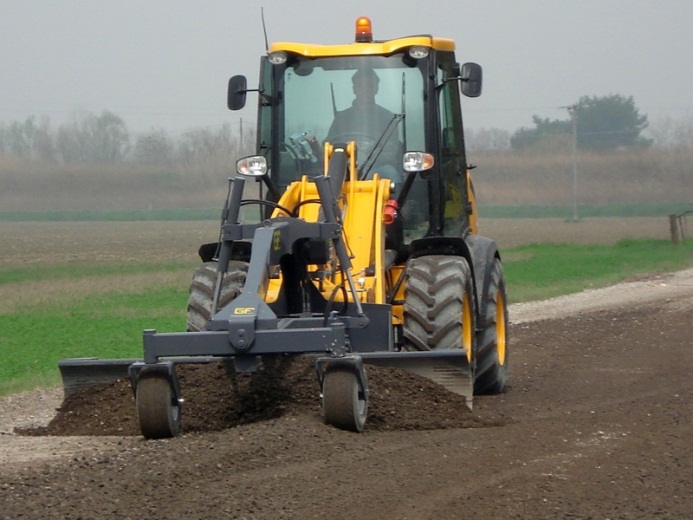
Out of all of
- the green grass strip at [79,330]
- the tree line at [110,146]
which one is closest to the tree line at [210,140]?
the tree line at [110,146]

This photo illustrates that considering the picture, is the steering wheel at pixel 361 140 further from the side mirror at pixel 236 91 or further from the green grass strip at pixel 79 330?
the green grass strip at pixel 79 330

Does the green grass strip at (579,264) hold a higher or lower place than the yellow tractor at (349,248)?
lower

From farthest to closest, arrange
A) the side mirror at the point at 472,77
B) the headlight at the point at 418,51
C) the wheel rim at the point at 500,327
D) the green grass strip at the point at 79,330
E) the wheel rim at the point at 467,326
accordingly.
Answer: the green grass strip at the point at 79,330, the wheel rim at the point at 500,327, the side mirror at the point at 472,77, the headlight at the point at 418,51, the wheel rim at the point at 467,326

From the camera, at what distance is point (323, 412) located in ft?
26.0

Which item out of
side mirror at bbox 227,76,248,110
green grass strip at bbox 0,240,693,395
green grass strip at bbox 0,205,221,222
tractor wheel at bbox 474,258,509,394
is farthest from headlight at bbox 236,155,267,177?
green grass strip at bbox 0,205,221,222

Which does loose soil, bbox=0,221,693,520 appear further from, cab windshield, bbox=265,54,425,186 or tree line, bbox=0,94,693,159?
tree line, bbox=0,94,693,159

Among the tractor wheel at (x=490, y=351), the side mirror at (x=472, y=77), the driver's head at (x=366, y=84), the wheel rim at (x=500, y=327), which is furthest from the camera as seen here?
the wheel rim at (x=500, y=327)

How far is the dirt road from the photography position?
6.13 m

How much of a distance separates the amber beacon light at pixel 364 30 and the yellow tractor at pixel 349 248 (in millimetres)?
20

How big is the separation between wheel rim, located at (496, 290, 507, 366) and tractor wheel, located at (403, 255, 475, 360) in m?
2.03

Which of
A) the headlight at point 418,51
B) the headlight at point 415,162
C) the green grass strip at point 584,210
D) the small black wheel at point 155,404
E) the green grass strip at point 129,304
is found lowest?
the green grass strip at point 584,210

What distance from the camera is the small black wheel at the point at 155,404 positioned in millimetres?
7812

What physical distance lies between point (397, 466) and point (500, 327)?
465 centimetres

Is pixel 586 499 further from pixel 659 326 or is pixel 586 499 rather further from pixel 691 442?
pixel 659 326
